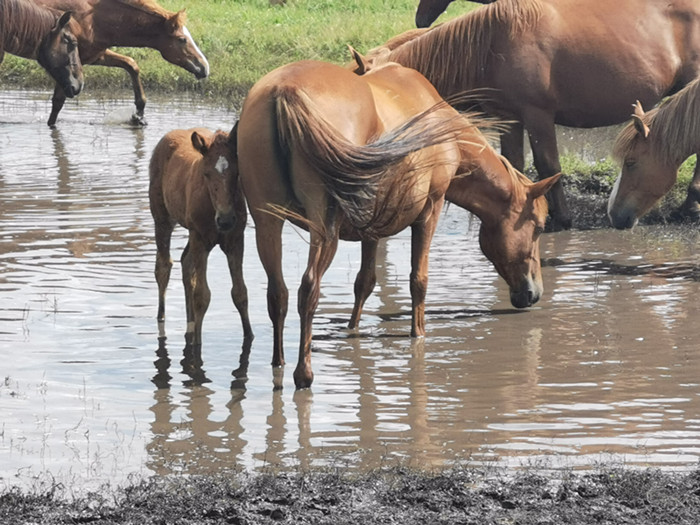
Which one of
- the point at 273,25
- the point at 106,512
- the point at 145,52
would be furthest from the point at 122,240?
the point at 273,25

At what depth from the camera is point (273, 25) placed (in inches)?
854

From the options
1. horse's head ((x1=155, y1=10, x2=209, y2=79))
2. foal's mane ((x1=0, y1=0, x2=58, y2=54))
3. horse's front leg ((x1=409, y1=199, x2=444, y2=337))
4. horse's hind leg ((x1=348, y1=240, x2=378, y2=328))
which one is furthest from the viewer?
horse's head ((x1=155, y1=10, x2=209, y2=79))

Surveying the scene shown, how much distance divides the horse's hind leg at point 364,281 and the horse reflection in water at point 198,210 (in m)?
0.71

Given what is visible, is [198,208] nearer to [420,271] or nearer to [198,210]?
[198,210]

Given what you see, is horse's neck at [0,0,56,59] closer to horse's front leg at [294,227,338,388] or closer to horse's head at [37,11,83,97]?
horse's head at [37,11,83,97]

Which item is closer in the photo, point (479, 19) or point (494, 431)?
point (494, 431)

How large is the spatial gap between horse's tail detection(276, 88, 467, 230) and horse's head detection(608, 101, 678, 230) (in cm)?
312

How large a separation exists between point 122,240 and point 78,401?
12.2ft

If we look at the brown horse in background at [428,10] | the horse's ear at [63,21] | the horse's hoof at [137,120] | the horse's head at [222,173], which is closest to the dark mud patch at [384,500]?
the horse's head at [222,173]

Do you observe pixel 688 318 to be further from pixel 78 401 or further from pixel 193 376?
pixel 78 401

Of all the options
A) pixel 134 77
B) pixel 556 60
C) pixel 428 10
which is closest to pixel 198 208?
pixel 556 60

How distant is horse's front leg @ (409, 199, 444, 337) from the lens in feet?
23.0

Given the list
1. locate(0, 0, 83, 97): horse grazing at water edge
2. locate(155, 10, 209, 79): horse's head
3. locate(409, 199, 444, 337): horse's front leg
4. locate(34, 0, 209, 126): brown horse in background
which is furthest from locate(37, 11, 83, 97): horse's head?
locate(409, 199, 444, 337): horse's front leg

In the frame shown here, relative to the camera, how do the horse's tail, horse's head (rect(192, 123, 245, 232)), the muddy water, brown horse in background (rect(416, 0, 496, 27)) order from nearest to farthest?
1. the muddy water
2. the horse's tail
3. horse's head (rect(192, 123, 245, 232))
4. brown horse in background (rect(416, 0, 496, 27))
